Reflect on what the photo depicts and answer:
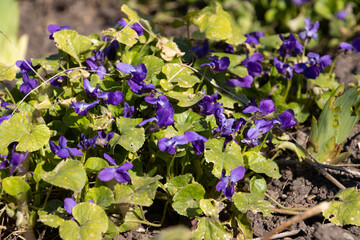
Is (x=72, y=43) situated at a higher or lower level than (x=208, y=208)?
higher

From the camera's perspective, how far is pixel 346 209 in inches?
78.0

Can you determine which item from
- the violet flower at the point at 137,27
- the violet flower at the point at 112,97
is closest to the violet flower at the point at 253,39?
the violet flower at the point at 137,27

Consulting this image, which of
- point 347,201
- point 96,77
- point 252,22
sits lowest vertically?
point 347,201

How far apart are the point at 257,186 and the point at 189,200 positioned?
37cm

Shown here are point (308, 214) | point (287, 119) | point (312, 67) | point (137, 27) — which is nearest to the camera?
point (308, 214)

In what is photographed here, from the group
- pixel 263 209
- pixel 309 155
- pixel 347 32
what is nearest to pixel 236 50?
pixel 309 155

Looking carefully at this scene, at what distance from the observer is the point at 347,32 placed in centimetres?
411

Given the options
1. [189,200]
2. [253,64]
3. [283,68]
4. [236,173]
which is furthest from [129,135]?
[283,68]

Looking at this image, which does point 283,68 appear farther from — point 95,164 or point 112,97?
point 95,164

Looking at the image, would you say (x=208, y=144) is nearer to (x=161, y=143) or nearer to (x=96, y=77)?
(x=161, y=143)

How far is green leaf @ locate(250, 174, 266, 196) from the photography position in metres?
2.08

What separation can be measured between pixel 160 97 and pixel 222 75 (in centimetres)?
62

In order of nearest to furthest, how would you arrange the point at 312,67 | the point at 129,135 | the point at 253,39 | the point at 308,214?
the point at 308,214
the point at 129,135
the point at 312,67
the point at 253,39

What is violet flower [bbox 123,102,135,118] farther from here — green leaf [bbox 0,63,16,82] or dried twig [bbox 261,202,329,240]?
dried twig [bbox 261,202,329,240]
